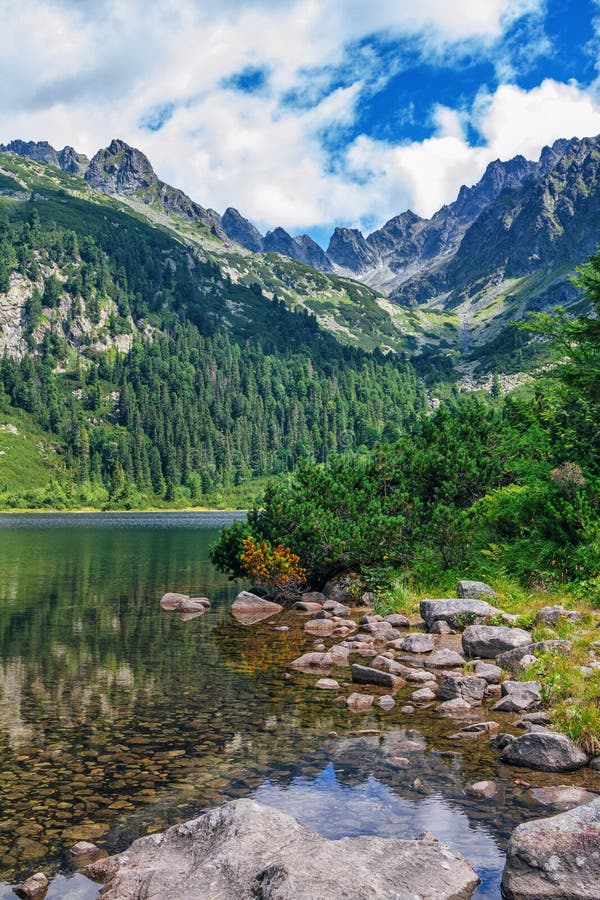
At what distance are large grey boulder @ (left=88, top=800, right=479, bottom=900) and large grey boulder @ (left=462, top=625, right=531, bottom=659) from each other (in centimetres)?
1323

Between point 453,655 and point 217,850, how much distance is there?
15.1m

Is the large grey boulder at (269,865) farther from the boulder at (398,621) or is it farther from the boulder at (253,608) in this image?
the boulder at (253,608)

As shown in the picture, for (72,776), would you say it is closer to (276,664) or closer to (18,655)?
(276,664)

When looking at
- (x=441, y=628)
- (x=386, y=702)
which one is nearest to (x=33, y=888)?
(x=386, y=702)

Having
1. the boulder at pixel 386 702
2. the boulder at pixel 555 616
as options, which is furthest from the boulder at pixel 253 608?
the boulder at pixel 386 702

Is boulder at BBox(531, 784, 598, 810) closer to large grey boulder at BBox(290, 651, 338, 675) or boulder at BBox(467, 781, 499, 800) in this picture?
boulder at BBox(467, 781, 499, 800)

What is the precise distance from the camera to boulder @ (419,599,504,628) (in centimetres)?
2609

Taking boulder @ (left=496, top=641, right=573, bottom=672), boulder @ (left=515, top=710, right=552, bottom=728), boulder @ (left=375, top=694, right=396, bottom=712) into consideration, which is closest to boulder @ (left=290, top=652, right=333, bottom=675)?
boulder @ (left=375, top=694, right=396, bottom=712)

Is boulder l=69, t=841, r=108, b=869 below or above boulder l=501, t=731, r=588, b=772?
below

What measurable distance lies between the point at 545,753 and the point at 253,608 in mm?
25851

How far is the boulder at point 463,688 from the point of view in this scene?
59.8 feet

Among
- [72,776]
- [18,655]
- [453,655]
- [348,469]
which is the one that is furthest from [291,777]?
[348,469]

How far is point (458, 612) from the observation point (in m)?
26.7

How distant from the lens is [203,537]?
111 m
